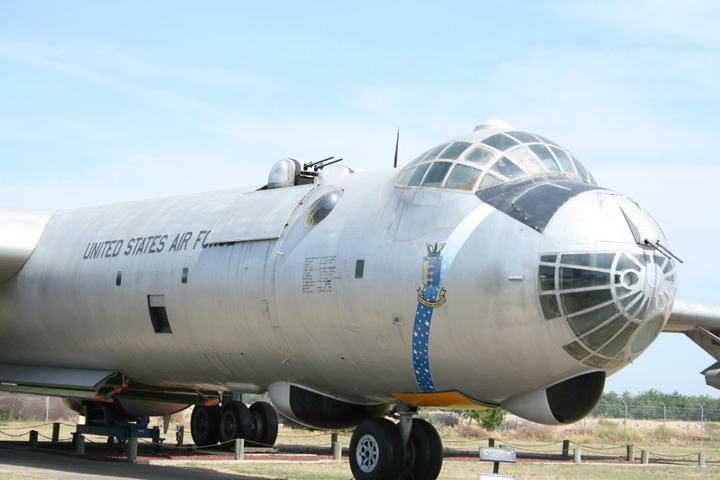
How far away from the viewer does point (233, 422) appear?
19797mm

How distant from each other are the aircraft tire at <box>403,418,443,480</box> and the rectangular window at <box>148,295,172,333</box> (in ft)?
15.2

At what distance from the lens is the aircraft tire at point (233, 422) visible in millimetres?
19734

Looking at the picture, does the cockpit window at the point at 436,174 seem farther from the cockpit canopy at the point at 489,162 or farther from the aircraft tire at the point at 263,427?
the aircraft tire at the point at 263,427

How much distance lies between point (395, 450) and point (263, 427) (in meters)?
8.16

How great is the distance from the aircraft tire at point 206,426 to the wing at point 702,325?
10242 mm

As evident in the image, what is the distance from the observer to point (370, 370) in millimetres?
12648

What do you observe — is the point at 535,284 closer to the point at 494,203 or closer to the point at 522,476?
the point at 494,203

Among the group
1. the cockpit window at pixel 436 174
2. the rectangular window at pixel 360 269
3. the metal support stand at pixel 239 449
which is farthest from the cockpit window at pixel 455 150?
the metal support stand at pixel 239 449

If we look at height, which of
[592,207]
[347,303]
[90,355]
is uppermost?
[592,207]

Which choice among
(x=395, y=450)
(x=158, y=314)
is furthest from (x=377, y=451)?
(x=158, y=314)

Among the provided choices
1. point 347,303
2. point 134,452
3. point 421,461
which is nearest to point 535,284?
point 347,303

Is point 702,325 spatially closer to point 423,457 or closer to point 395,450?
point 423,457

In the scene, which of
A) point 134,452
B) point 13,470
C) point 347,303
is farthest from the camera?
point 134,452

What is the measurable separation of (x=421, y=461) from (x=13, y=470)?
23.5 feet
